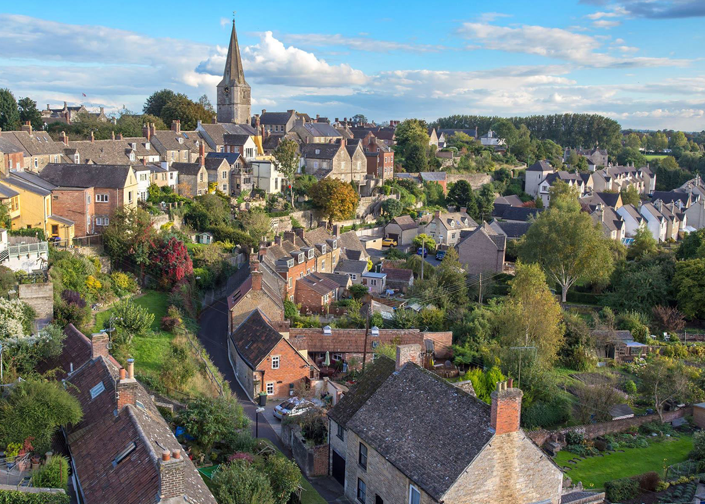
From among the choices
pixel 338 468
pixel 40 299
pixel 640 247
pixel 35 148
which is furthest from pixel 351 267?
pixel 338 468

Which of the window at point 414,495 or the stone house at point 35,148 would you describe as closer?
the window at point 414,495

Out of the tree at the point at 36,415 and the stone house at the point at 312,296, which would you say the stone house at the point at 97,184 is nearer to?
the stone house at the point at 312,296

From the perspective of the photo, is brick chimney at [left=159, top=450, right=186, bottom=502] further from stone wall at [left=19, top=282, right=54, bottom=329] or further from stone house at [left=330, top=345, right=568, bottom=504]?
stone wall at [left=19, top=282, right=54, bottom=329]

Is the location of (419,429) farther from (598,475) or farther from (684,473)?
(684,473)

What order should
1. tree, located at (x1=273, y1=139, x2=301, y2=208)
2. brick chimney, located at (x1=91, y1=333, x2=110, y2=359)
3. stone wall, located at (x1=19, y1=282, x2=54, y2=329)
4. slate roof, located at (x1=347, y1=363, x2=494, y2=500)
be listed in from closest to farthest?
slate roof, located at (x1=347, y1=363, x2=494, y2=500) < brick chimney, located at (x1=91, y1=333, x2=110, y2=359) < stone wall, located at (x1=19, y1=282, x2=54, y2=329) < tree, located at (x1=273, y1=139, x2=301, y2=208)

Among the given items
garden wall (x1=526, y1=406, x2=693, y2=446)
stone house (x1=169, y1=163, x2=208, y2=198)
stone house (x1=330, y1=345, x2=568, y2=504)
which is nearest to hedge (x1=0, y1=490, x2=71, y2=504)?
stone house (x1=330, y1=345, x2=568, y2=504)

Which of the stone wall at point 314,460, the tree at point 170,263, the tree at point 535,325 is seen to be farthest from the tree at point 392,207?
the stone wall at point 314,460
